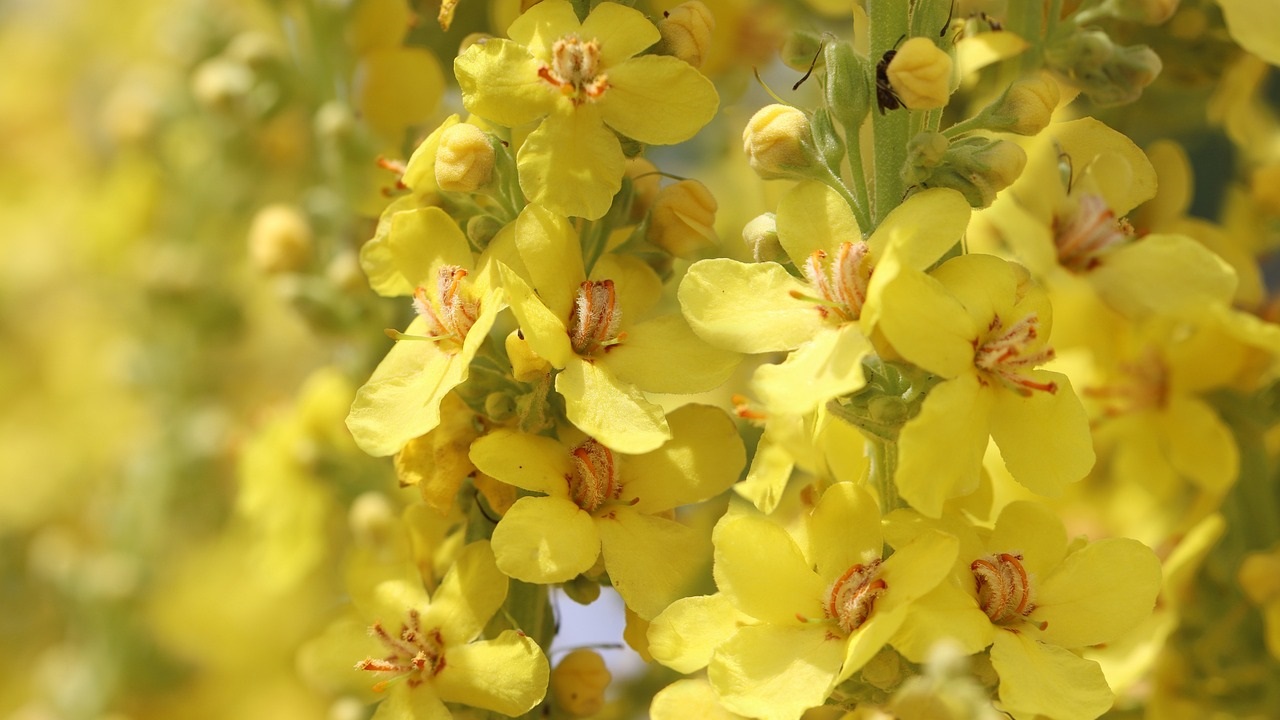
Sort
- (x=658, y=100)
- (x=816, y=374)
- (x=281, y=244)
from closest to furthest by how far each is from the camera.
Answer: (x=816, y=374) → (x=658, y=100) → (x=281, y=244)

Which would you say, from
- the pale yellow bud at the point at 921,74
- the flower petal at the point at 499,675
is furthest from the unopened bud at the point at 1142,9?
the flower petal at the point at 499,675

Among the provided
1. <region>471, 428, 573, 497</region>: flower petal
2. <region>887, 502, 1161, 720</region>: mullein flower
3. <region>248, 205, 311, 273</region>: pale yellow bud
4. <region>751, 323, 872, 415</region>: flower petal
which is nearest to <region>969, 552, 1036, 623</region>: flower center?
<region>887, 502, 1161, 720</region>: mullein flower

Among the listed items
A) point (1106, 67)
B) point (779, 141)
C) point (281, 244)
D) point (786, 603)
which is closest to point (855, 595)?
point (786, 603)

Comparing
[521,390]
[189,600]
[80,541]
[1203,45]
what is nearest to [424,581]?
[521,390]

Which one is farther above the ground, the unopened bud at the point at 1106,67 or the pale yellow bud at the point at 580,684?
the unopened bud at the point at 1106,67

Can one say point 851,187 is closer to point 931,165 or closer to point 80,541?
point 931,165

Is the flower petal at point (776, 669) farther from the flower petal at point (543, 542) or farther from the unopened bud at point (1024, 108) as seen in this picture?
the unopened bud at point (1024, 108)

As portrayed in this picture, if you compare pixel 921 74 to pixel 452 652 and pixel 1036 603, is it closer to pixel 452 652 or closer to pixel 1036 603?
pixel 1036 603
